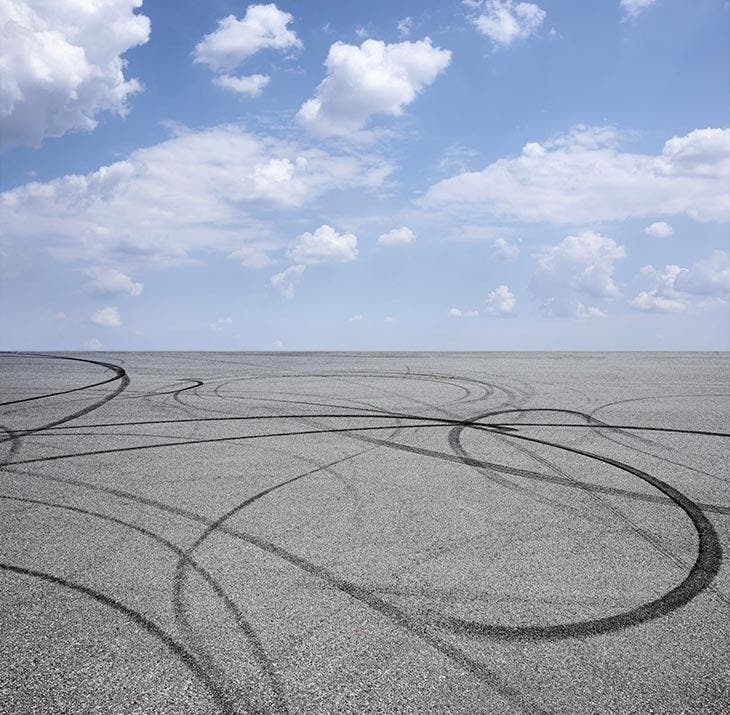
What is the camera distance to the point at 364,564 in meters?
4.19

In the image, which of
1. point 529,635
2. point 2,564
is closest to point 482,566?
point 529,635

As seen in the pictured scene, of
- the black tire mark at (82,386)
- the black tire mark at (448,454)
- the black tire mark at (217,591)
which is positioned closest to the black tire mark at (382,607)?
the black tire mark at (217,591)

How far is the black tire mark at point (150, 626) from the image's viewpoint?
9.28 feet

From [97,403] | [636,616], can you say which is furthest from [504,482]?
[97,403]

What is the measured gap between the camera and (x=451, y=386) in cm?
1352

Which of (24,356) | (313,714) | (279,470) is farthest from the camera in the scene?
(24,356)

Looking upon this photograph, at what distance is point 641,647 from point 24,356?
23022 millimetres

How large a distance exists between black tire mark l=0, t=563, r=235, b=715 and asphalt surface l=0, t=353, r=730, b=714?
1 cm

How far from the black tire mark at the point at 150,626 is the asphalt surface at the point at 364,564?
0.01m

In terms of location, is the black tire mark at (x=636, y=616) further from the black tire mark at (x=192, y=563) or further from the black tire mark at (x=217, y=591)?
the black tire mark at (x=192, y=563)

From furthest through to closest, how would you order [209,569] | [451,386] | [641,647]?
[451,386] → [209,569] → [641,647]

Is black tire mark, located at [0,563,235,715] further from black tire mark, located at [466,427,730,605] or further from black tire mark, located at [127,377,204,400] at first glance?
black tire mark, located at [127,377,204,400]

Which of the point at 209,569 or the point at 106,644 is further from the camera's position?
the point at 209,569

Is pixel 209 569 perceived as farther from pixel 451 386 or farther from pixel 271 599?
pixel 451 386
